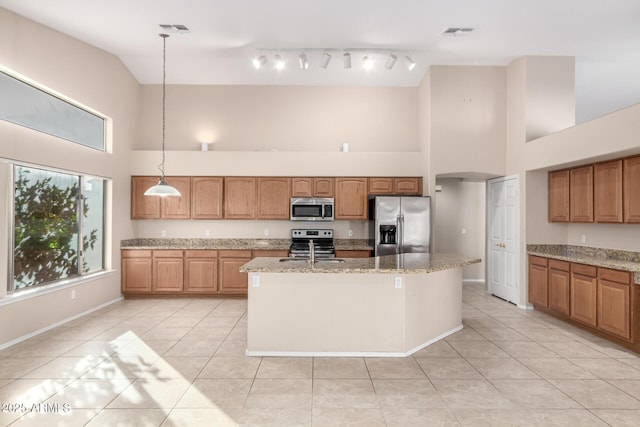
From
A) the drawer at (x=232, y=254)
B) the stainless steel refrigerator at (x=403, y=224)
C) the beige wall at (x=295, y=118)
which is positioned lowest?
the drawer at (x=232, y=254)

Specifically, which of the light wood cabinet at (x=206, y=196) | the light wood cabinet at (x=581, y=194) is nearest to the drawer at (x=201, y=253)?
the light wood cabinet at (x=206, y=196)

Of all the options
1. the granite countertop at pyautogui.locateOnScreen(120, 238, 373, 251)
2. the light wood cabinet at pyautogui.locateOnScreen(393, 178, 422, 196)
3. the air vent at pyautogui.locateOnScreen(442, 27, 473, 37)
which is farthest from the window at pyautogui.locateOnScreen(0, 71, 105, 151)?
the air vent at pyautogui.locateOnScreen(442, 27, 473, 37)

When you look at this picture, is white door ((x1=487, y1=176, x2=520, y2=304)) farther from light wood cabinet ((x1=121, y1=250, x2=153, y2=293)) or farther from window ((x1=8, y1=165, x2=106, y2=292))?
window ((x1=8, y1=165, x2=106, y2=292))

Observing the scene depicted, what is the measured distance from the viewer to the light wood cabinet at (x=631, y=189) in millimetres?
4250

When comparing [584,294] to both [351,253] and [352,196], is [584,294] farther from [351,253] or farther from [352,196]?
[352,196]

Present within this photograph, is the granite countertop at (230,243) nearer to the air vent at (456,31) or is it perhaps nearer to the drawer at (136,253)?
the drawer at (136,253)

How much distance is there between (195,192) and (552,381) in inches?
229

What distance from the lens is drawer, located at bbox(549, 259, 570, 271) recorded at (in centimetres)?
495

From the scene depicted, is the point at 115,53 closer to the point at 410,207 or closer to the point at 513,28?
the point at 410,207

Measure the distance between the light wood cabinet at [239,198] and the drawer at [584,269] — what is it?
4.93 m

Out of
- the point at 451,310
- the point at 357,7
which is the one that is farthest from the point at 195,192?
the point at 451,310

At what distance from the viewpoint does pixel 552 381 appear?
3.22 m

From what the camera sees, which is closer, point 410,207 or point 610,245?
point 610,245

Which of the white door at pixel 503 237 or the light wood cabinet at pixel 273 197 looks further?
the light wood cabinet at pixel 273 197
